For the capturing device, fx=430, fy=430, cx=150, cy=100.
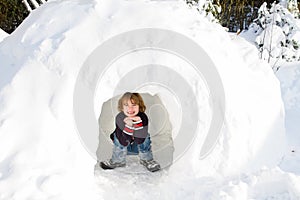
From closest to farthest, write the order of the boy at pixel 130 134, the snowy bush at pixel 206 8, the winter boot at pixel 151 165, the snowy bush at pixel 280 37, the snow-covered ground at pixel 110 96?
the snow-covered ground at pixel 110 96 < the winter boot at pixel 151 165 < the boy at pixel 130 134 < the snowy bush at pixel 206 8 < the snowy bush at pixel 280 37

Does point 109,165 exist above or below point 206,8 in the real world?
above

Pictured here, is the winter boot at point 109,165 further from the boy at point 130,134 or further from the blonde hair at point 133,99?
the blonde hair at point 133,99

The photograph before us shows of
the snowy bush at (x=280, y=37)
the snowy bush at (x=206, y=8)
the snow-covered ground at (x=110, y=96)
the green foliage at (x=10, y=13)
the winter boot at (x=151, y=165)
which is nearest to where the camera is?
the snow-covered ground at (x=110, y=96)

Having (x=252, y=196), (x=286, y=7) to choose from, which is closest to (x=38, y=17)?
(x=252, y=196)

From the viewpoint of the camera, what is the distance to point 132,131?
3850 mm

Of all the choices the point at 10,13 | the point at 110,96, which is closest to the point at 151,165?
the point at 110,96

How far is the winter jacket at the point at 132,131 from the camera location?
382 cm

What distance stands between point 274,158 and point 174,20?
145 centimetres

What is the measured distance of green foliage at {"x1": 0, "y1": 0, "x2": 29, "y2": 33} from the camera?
30.3 ft

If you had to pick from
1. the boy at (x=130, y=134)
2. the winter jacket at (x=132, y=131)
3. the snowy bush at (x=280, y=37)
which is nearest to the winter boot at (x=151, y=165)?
the boy at (x=130, y=134)

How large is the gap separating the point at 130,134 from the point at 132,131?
0.11 ft

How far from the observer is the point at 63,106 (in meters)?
3.18

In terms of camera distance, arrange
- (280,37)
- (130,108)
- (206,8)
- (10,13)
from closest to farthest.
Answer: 1. (130,108)
2. (206,8)
3. (280,37)
4. (10,13)

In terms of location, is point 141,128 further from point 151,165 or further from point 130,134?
point 151,165
